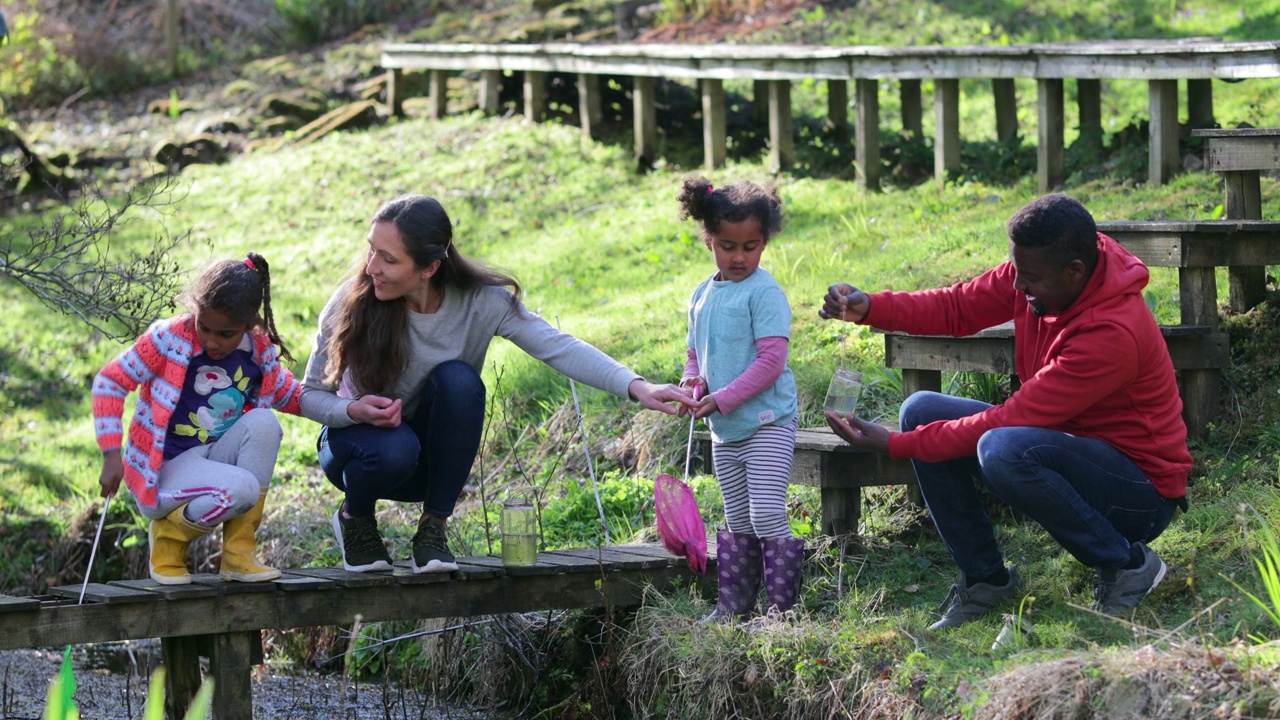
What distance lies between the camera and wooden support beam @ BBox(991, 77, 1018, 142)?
9.31 m

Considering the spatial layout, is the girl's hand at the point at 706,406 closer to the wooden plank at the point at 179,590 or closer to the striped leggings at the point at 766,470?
the striped leggings at the point at 766,470

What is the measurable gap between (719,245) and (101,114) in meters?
13.7

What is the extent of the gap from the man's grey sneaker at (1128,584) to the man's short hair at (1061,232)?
87cm

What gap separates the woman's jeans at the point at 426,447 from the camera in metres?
4.42

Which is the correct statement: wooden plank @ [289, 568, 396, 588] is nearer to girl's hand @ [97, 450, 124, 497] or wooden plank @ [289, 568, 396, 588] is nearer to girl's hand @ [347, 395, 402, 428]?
girl's hand @ [347, 395, 402, 428]

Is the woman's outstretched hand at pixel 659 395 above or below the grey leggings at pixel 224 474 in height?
above

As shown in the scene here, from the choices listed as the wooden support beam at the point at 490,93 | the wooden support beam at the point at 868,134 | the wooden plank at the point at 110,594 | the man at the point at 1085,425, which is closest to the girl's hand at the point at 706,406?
the man at the point at 1085,425

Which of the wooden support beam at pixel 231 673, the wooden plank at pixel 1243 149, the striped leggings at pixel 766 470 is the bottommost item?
the wooden support beam at pixel 231 673

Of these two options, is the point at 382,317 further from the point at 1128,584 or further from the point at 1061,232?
the point at 1128,584

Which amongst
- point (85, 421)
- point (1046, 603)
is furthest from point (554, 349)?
point (85, 421)

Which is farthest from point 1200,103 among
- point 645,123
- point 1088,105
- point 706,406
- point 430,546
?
point 430,546

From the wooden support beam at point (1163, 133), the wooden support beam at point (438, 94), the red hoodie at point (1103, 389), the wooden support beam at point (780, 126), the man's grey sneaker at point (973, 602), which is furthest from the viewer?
the wooden support beam at point (438, 94)

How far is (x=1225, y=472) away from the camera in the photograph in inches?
187

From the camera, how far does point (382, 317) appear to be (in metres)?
4.45
